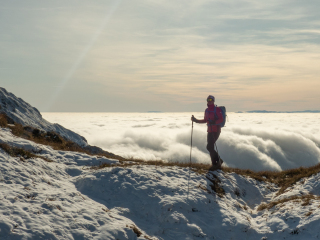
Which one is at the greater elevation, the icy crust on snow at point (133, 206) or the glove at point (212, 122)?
the glove at point (212, 122)

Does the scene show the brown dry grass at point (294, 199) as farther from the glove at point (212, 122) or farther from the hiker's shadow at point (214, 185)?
the glove at point (212, 122)

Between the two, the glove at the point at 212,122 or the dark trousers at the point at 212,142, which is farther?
the dark trousers at the point at 212,142

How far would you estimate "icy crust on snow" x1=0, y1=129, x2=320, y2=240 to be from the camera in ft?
23.7

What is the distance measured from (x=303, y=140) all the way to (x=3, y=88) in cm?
15960

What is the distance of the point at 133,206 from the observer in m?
9.45

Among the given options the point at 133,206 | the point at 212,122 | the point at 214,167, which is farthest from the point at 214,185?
the point at 133,206

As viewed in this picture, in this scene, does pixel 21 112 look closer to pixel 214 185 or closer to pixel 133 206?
pixel 133 206

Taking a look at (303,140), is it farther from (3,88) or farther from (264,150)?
(3,88)

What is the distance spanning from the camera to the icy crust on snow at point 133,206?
722cm

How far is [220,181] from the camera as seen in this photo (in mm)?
12523

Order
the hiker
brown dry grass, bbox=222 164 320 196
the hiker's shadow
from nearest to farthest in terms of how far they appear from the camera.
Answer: the hiker's shadow
the hiker
brown dry grass, bbox=222 164 320 196

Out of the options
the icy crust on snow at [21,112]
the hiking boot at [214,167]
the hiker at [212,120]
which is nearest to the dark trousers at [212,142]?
the hiker at [212,120]

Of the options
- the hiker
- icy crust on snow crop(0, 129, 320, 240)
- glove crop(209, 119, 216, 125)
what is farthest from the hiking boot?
glove crop(209, 119, 216, 125)

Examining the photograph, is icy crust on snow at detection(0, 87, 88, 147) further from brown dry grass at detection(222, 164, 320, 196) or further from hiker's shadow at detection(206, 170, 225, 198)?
brown dry grass at detection(222, 164, 320, 196)
